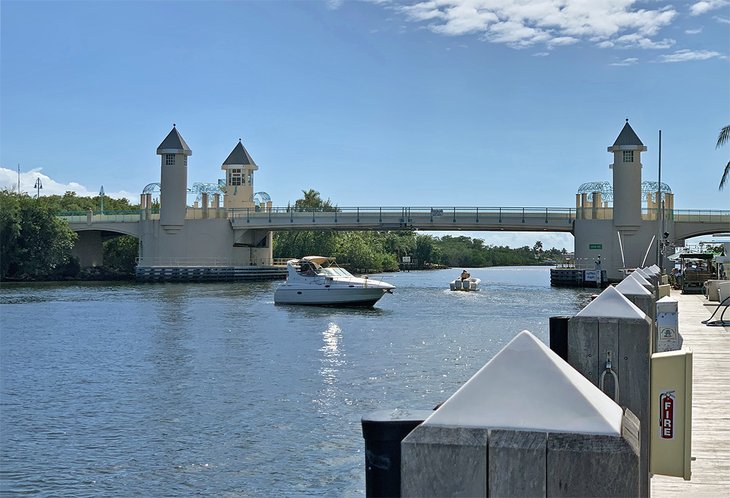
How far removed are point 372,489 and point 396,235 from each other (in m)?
153

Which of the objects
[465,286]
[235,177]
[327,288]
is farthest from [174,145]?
[327,288]

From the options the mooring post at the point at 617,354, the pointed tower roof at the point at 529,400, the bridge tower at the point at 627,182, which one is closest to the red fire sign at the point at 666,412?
the mooring post at the point at 617,354

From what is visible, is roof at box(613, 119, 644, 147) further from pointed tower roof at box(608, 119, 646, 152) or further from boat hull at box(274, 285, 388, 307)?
boat hull at box(274, 285, 388, 307)

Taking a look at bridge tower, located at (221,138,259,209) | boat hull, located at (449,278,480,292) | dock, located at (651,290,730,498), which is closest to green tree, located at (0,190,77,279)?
bridge tower, located at (221,138,259,209)

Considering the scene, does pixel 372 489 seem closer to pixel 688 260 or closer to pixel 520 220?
pixel 688 260

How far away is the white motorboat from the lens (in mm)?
46312

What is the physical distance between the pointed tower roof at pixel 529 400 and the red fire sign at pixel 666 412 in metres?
3.25

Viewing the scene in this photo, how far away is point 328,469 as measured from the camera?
40.0 feet

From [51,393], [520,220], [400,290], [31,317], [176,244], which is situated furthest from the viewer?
[176,244]

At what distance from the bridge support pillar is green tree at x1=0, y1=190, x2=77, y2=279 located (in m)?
10.2

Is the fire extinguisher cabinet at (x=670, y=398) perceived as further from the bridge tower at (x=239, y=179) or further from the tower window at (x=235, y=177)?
the tower window at (x=235, y=177)

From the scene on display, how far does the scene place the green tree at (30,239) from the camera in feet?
259

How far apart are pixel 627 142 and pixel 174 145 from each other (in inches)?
1736

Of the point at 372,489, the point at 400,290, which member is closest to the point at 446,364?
the point at 372,489
